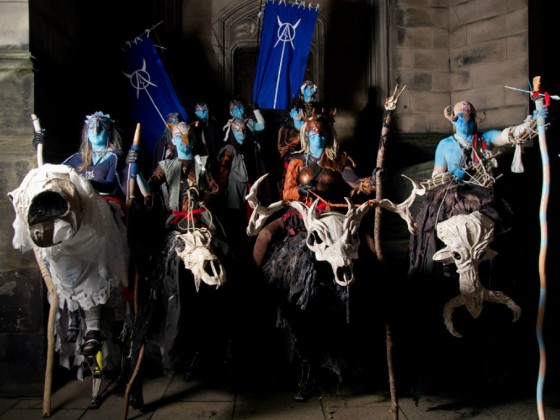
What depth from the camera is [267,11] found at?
5.93m

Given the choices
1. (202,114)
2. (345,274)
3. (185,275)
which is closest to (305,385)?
(345,274)

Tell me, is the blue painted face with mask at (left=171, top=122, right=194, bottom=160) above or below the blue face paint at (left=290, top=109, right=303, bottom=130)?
below

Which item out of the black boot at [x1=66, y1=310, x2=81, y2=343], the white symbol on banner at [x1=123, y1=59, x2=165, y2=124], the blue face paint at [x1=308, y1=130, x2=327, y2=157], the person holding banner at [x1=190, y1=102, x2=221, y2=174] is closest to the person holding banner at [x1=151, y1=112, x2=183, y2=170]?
the person holding banner at [x1=190, y1=102, x2=221, y2=174]

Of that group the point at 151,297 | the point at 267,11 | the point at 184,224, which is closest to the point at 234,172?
the point at 184,224

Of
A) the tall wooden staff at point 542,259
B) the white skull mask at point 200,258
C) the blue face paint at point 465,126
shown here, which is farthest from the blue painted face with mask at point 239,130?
the tall wooden staff at point 542,259

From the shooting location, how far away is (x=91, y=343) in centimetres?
353

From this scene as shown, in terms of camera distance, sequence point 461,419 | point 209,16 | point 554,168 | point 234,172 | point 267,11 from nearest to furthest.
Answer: point 461,419 < point 234,172 < point 554,168 < point 267,11 < point 209,16

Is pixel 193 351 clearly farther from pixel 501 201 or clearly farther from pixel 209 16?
pixel 209 16

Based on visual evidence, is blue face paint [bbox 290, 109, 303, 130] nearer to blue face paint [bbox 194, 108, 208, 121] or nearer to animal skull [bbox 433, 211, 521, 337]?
blue face paint [bbox 194, 108, 208, 121]

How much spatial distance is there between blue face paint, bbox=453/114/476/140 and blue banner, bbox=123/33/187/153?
11.4 ft

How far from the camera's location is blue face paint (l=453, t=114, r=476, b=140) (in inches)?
153

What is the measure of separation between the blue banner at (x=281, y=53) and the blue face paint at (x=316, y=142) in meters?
Result: 1.97

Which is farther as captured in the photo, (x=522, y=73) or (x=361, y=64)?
(x=361, y=64)

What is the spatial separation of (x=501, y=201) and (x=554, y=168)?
7.82ft
